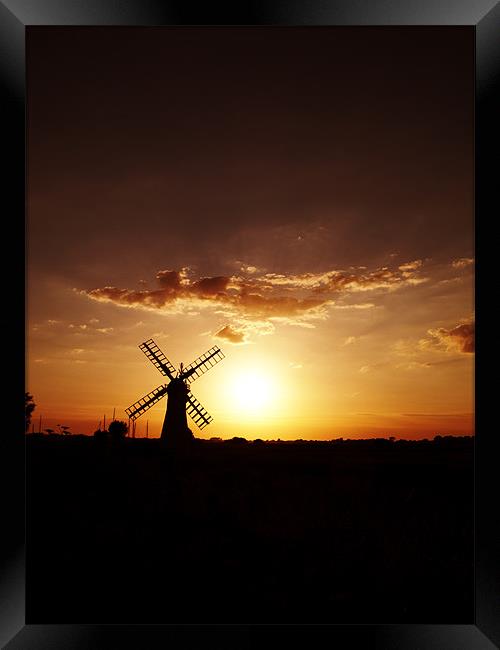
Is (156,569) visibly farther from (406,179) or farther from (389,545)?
(406,179)

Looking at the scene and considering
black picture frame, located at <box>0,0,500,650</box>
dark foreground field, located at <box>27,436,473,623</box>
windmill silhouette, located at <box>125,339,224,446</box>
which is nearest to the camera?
black picture frame, located at <box>0,0,500,650</box>

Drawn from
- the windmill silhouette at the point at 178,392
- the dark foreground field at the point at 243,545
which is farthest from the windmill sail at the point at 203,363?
the dark foreground field at the point at 243,545

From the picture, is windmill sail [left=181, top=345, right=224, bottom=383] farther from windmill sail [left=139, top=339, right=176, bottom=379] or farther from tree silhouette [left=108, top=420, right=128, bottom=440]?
tree silhouette [left=108, top=420, right=128, bottom=440]

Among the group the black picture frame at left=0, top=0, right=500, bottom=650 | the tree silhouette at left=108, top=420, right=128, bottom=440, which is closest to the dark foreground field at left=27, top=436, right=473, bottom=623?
the black picture frame at left=0, top=0, right=500, bottom=650

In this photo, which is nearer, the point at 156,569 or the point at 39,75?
the point at 156,569

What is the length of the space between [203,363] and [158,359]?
3.67 ft

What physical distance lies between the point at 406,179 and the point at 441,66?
2.55 metres

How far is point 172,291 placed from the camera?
582 inches

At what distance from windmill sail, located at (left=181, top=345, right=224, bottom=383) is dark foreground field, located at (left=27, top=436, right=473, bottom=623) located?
5.21 metres

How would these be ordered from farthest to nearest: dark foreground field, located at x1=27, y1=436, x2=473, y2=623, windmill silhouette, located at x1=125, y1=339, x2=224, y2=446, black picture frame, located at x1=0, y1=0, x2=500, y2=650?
windmill silhouette, located at x1=125, y1=339, x2=224, y2=446 → dark foreground field, located at x1=27, y1=436, x2=473, y2=623 → black picture frame, located at x1=0, y1=0, x2=500, y2=650

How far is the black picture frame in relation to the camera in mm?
1940
